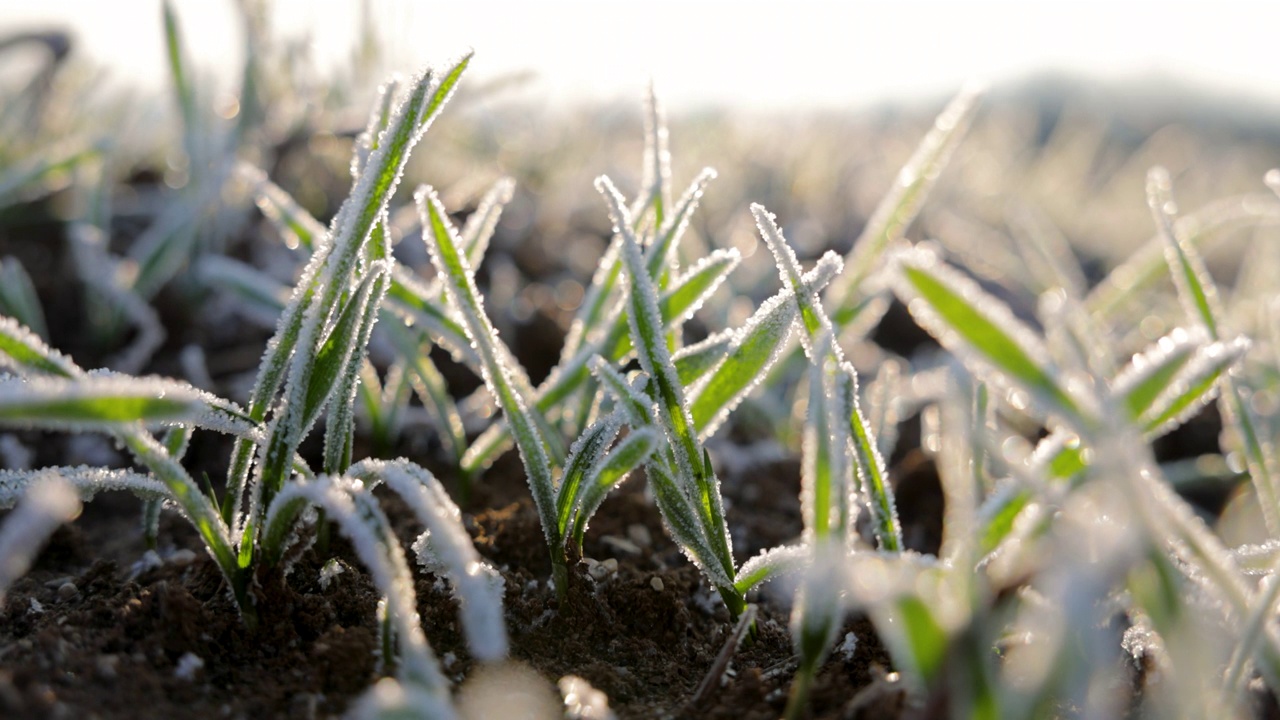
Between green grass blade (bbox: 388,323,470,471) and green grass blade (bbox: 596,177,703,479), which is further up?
green grass blade (bbox: 388,323,470,471)

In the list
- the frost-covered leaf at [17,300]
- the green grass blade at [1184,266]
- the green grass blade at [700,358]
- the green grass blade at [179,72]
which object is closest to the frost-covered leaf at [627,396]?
the green grass blade at [700,358]

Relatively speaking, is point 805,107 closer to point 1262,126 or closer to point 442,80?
point 442,80

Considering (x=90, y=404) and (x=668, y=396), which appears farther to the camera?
(x=668, y=396)

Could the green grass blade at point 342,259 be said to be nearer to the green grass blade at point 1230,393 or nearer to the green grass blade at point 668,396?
the green grass blade at point 668,396

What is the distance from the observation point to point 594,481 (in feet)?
2.49

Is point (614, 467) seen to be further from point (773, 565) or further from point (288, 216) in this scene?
point (288, 216)

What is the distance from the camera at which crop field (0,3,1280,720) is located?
0.56 m

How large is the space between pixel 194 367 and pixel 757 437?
81cm

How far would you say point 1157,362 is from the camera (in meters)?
0.60

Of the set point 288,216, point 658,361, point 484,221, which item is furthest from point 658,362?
point 288,216

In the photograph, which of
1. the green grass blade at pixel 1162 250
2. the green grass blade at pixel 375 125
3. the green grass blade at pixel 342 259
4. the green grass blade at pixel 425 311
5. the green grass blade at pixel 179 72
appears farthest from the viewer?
the green grass blade at pixel 179 72

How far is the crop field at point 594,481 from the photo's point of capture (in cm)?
56

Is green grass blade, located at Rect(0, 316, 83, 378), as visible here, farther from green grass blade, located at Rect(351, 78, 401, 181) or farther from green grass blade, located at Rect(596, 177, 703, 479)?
green grass blade, located at Rect(596, 177, 703, 479)

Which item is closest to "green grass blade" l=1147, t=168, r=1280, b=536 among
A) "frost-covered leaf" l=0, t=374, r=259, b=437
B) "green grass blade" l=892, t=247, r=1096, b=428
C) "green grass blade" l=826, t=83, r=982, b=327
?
"green grass blade" l=826, t=83, r=982, b=327
